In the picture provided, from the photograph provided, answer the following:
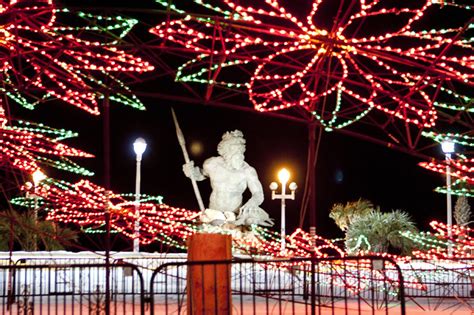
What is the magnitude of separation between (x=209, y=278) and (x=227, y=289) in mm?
343

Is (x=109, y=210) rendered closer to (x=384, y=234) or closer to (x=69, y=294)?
(x=69, y=294)

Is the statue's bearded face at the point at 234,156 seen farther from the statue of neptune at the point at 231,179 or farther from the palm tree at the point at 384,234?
the palm tree at the point at 384,234

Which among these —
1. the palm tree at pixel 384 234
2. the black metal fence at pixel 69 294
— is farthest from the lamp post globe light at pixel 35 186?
the palm tree at pixel 384 234

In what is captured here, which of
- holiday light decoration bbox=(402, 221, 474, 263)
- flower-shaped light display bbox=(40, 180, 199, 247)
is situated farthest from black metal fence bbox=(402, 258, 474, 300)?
flower-shaped light display bbox=(40, 180, 199, 247)

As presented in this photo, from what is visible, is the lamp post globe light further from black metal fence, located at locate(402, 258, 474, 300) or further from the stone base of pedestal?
black metal fence, located at locate(402, 258, 474, 300)

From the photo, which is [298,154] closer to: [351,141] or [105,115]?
[351,141]

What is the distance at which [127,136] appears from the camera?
35406 millimetres

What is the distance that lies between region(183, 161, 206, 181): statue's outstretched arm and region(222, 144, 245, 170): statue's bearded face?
899mm

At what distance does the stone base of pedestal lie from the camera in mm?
10750

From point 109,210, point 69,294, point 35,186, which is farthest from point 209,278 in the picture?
point 35,186

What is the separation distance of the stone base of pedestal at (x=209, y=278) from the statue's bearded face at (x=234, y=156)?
14.5 metres

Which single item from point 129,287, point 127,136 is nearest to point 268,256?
point 129,287

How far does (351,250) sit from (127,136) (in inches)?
495

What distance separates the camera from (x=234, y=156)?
2555cm
